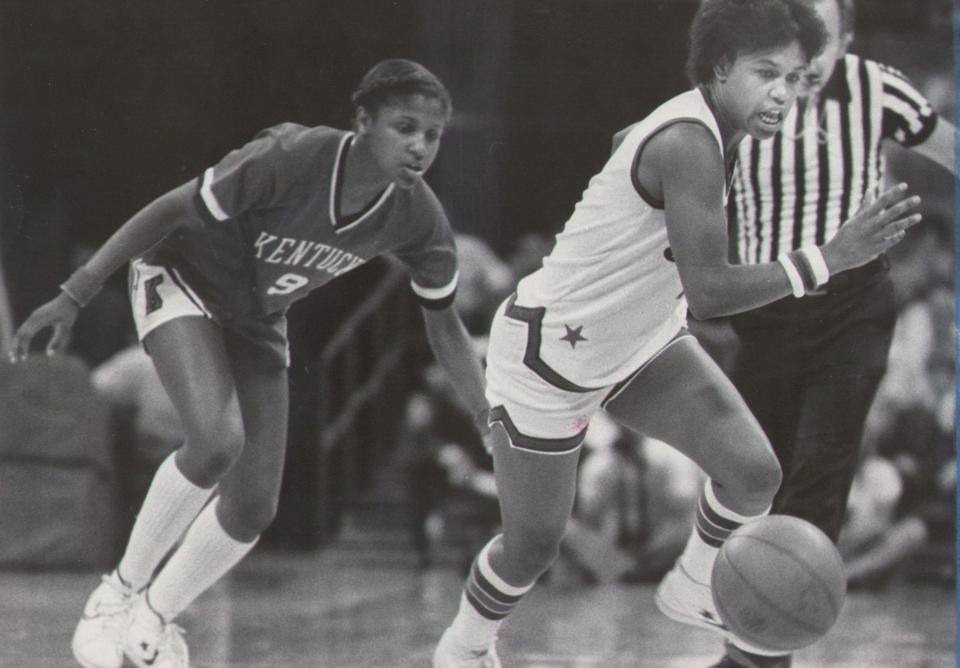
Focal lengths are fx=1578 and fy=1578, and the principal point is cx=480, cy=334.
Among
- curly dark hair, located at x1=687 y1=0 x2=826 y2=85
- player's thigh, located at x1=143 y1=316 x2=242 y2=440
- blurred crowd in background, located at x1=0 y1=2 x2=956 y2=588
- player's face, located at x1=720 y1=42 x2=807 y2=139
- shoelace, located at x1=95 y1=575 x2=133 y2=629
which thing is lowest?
blurred crowd in background, located at x1=0 y1=2 x2=956 y2=588

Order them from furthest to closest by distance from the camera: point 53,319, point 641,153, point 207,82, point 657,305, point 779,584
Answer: point 207,82 → point 53,319 → point 657,305 → point 779,584 → point 641,153

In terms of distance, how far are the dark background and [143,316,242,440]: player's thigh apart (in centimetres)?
50

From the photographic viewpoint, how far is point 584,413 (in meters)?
4.02

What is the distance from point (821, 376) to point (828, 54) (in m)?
0.94

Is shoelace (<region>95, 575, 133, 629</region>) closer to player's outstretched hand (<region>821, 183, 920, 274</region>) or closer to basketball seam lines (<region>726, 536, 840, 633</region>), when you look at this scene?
basketball seam lines (<region>726, 536, 840, 633</region>)

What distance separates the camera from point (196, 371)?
4.30 metres

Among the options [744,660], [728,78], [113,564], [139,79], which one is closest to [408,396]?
[113,564]

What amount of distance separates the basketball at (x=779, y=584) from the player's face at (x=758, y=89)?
1008mm

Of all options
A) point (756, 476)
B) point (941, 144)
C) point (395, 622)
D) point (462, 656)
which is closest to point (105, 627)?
point (462, 656)

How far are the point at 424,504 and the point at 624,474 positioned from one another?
2.95 feet

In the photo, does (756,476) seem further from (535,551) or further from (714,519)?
(535,551)

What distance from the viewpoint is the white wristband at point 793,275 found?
12.0 feet

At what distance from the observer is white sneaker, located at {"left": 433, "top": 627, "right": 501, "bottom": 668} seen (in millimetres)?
4324

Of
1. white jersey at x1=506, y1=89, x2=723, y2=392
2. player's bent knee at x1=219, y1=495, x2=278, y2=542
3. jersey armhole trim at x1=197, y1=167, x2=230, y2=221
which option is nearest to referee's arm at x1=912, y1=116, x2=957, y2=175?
white jersey at x1=506, y1=89, x2=723, y2=392
